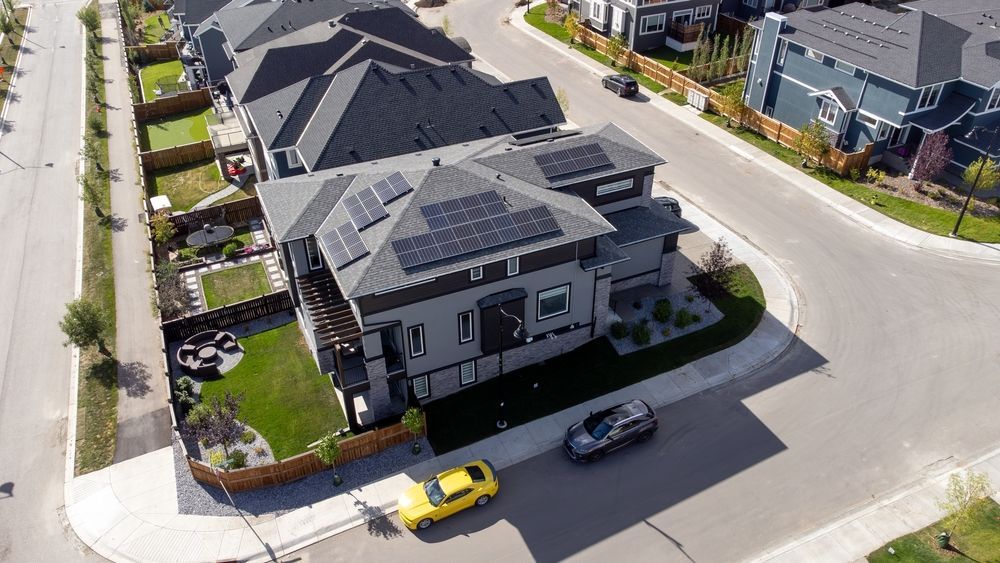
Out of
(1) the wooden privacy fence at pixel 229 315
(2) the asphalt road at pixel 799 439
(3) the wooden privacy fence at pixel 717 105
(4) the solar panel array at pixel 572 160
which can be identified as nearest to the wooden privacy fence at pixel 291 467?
(2) the asphalt road at pixel 799 439

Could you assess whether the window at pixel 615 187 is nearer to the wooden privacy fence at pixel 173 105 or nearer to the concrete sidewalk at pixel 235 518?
the concrete sidewalk at pixel 235 518

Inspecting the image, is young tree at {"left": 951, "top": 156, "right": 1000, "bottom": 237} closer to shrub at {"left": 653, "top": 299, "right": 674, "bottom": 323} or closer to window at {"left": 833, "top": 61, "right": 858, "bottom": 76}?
window at {"left": 833, "top": 61, "right": 858, "bottom": 76}

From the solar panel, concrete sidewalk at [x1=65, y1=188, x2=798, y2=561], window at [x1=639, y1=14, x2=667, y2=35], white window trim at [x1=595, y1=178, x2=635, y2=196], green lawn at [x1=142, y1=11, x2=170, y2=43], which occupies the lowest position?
concrete sidewalk at [x1=65, y1=188, x2=798, y2=561]

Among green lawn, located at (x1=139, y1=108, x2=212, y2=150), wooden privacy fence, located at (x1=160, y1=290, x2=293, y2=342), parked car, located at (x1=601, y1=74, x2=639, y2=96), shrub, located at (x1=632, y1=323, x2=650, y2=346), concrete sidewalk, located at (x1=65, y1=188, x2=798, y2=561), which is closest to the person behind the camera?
concrete sidewalk, located at (x1=65, y1=188, x2=798, y2=561)

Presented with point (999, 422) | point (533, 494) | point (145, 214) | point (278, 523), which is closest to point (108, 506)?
point (278, 523)

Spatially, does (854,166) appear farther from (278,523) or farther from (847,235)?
(278,523)

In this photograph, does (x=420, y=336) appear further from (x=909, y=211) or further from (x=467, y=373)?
(x=909, y=211)

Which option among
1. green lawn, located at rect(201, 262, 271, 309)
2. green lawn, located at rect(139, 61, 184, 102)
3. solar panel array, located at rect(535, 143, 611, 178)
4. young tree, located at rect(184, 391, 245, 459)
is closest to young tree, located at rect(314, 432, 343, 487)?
young tree, located at rect(184, 391, 245, 459)
